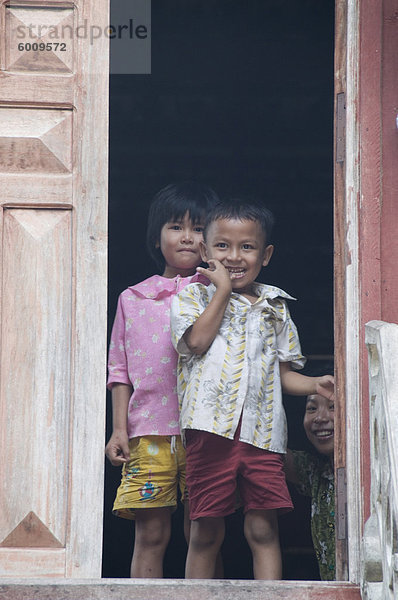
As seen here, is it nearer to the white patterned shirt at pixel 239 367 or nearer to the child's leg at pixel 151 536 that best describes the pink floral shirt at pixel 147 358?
the white patterned shirt at pixel 239 367

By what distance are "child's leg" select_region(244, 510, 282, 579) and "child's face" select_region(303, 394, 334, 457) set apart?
2.51 ft

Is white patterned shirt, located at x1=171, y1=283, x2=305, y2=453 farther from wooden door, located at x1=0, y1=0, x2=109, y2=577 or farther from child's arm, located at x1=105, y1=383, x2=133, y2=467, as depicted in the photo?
wooden door, located at x1=0, y1=0, x2=109, y2=577

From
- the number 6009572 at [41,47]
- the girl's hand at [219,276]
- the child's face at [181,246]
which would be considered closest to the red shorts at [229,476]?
the girl's hand at [219,276]

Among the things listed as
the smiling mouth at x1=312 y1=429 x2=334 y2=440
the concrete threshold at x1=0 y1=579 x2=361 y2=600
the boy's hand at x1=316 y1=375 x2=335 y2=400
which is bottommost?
the concrete threshold at x1=0 y1=579 x2=361 y2=600

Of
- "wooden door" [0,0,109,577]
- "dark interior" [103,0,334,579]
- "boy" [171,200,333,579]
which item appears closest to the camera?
"wooden door" [0,0,109,577]

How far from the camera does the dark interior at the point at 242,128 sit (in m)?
6.99

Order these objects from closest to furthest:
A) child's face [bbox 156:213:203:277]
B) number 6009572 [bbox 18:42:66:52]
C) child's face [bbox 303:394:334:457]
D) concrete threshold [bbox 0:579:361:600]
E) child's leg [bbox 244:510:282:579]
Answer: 1. concrete threshold [bbox 0:579:361:600]
2. child's leg [bbox 244:510:282:579]
3. number 6009572 [bbox 18:42:66:52]
4. child's face [bbox 156:213:203:277]
5. child's face [bbox 303:394:334:457]

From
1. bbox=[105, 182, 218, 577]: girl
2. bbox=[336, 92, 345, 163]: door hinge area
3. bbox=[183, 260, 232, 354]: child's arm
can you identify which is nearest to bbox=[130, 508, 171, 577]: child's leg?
bbox=[105, 182, 218, 577]: girl

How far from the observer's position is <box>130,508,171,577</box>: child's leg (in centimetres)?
455

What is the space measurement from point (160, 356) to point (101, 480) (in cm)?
78

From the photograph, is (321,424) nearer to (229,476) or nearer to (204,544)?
(229,476)

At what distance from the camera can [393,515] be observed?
3.23 meters

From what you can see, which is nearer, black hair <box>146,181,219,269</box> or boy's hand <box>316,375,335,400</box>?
boy's hand <box>316,375,335,400</box>

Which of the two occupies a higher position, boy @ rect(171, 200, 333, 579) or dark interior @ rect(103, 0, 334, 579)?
dark interior @ rect(103, 0, 334, 579)
